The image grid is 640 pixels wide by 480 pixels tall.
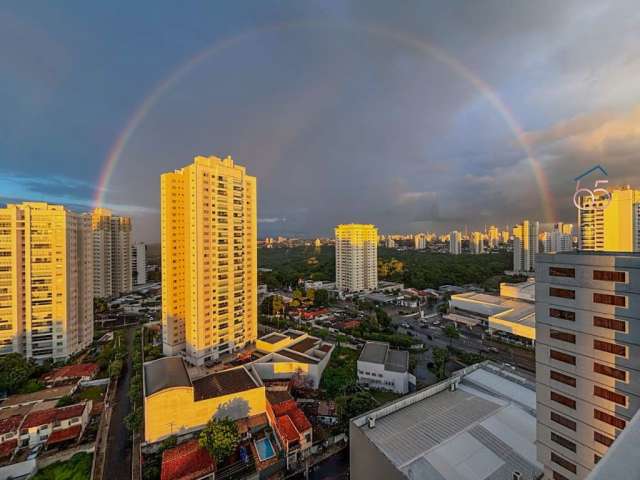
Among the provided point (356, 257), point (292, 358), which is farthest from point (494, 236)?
point (292, 358)

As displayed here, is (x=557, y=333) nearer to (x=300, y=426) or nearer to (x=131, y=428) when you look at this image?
(x=300, y=426)

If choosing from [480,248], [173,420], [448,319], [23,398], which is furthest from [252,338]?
[480,248]

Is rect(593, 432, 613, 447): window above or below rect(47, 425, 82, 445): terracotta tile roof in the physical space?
above

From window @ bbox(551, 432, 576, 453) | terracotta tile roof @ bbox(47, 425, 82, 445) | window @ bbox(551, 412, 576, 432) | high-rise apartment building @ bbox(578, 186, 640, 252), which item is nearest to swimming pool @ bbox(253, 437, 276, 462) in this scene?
terracotta tile roof @ bbox(47, 425, 82, 445)

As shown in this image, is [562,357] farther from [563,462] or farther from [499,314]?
[499,314]

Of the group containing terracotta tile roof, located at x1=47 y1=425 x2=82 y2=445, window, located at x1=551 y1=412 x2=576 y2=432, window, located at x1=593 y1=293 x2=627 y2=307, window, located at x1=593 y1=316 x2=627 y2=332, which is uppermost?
window, located at x1=593 y1=293 x2=627 y2=307

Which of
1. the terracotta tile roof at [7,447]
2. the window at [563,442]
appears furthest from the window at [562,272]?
the terracotta tile roof at [7,447]

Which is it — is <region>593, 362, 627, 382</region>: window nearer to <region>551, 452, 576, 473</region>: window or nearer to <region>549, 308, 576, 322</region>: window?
<region>549, 308, 576, 322</region>: window
